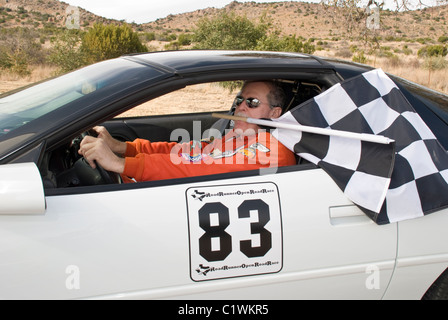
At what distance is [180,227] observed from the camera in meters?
1.48

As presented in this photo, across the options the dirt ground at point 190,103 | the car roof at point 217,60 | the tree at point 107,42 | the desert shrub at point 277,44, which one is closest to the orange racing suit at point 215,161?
the car roof at point 217,60

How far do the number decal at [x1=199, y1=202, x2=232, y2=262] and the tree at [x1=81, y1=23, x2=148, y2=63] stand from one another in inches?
522

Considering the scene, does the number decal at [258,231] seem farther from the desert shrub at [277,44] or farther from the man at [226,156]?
the desert shrub at [277,44]

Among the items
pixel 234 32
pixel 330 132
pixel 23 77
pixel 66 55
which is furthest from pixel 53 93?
pixel 23 77

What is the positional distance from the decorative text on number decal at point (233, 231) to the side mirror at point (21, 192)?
499 millimetres

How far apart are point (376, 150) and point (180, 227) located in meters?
0.84

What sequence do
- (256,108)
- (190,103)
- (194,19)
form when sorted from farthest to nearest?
1. (194,19)
2. (190,103)
3. (256,108)

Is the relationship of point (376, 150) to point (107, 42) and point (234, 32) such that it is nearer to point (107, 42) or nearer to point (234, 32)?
point (234, 32)

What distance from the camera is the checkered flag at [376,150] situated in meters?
1.64

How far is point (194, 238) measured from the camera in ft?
4.89

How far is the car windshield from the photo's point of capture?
65.0 inches

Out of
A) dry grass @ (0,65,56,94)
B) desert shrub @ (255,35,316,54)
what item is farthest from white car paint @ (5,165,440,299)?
dry grass @ (0,65,56,94)

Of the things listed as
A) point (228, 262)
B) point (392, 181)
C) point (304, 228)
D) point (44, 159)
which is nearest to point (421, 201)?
point (392, 181)

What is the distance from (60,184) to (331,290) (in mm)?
1180
